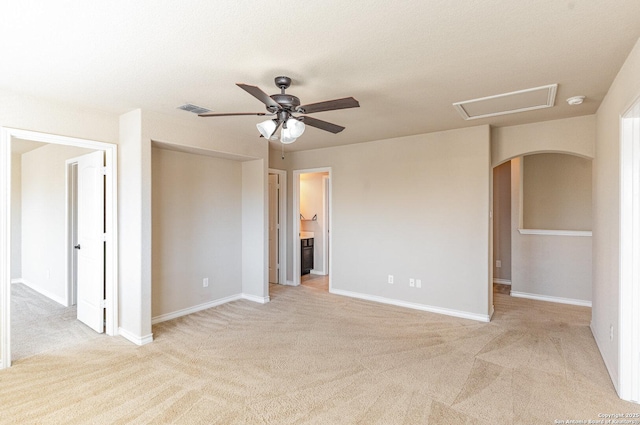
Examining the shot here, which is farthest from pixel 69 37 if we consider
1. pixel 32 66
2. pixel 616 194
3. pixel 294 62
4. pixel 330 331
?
pixel 616 194

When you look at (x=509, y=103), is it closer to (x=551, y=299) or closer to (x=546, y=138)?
(x=546, y=138)

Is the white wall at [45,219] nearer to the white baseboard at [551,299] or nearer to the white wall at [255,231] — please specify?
the white wall at [255,231]

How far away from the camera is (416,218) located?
4.79 m

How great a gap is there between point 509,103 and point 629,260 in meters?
1.71

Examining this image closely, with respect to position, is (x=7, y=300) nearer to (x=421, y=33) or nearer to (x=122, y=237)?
(x=122, y=237)

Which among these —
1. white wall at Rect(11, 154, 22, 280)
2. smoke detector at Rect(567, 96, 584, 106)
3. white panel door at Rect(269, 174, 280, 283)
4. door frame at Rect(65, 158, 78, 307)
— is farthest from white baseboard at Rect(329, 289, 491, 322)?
white wall at Rect(11, 154, 22, 280)

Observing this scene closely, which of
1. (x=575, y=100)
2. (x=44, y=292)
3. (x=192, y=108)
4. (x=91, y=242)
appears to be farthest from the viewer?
(x=44, y=292)

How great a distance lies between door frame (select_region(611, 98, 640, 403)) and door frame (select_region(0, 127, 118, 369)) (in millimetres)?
4657

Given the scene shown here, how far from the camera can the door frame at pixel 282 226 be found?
20.4ft

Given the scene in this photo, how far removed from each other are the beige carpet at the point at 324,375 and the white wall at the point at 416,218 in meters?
0.64

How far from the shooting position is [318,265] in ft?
23.7

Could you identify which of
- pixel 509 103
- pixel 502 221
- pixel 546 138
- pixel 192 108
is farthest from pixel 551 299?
pixel 192 108

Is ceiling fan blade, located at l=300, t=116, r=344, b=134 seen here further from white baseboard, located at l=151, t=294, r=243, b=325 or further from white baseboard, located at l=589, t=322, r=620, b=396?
white baseboard, located at l=151, t=294, r=243, b=325

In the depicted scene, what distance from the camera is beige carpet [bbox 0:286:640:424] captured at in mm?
2316
